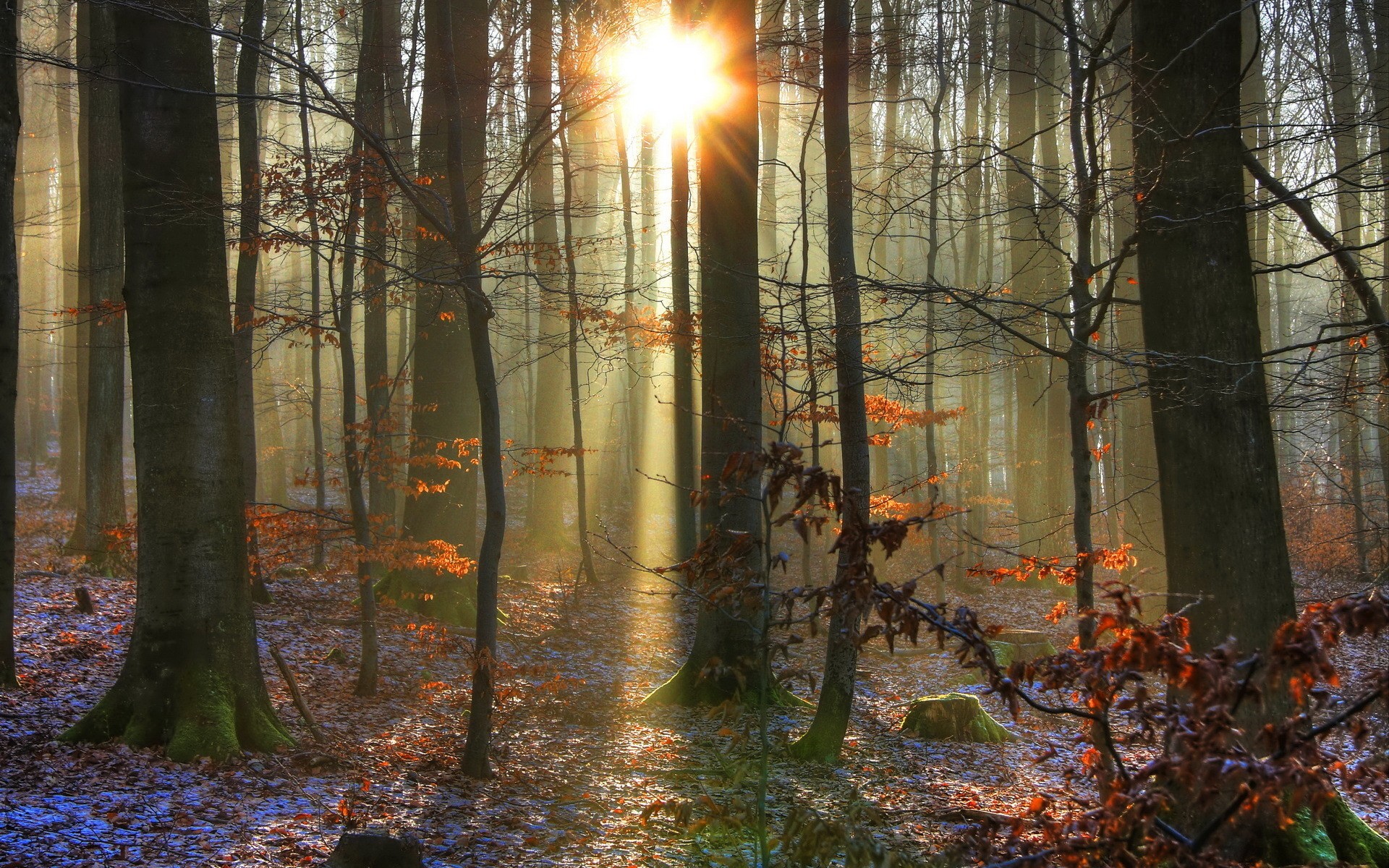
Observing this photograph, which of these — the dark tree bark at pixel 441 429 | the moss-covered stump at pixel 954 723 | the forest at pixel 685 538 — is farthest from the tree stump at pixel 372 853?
the dark tree bark at pixel 441 429

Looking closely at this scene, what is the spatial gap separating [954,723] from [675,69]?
7604mm

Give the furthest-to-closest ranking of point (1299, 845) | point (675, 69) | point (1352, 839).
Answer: point (675, 69) < point (1352, 839) < point (1299, 845)

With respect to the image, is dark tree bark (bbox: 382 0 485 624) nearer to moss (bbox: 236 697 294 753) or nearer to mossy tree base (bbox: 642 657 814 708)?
mossy tree base (bbox: 642 657 814 708)

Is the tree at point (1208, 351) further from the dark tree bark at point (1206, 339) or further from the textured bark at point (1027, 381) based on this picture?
the textured bark at point (1027, 381)

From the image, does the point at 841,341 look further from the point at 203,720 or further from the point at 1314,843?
the point at 203,720

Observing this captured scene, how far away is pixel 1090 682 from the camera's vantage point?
2.71 metres

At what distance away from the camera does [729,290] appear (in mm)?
9195

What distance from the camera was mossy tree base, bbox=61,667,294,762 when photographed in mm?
6039

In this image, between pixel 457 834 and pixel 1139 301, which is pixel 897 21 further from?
pixel 457 834

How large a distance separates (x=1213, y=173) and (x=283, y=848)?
6586 millimetres

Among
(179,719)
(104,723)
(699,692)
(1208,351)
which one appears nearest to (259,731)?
(179,719)

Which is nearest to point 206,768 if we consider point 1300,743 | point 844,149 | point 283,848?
point 283,848

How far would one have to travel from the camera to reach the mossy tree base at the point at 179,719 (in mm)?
6039

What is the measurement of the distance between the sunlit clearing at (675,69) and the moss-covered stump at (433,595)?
6.71 meters
